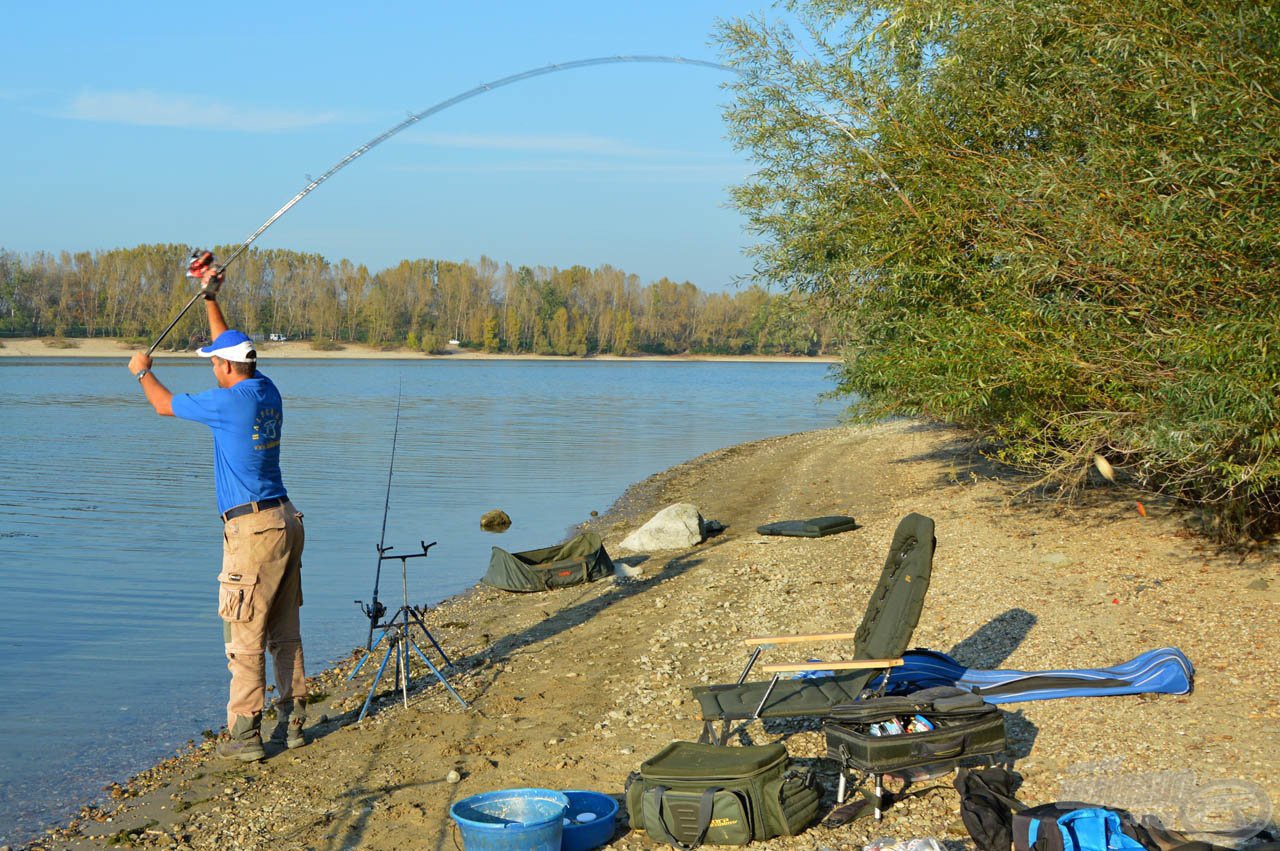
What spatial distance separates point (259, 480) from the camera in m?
6.01

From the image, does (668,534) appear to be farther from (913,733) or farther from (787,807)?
(787,807)

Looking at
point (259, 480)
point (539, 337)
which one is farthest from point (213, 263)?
point (539, 337)

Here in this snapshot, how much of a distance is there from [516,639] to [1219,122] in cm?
610

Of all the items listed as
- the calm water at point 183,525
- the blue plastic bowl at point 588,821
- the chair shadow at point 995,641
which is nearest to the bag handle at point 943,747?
the blue plastic bowl at point 588,821

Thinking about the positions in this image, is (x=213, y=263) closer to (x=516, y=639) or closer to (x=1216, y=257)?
(x=516, y=639)

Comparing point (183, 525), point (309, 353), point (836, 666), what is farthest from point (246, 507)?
point (309, 353)

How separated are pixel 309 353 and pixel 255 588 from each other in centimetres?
10567

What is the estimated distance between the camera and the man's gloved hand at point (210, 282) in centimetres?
627

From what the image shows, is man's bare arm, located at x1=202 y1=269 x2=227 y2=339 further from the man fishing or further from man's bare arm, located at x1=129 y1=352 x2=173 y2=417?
man's bare arm, located at x1=129 y1=352 x2=173 y2=417

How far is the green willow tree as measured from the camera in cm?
694

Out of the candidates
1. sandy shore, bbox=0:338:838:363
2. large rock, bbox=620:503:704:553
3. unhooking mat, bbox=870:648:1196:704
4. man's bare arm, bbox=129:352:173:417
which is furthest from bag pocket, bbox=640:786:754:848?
sandy shore, bbox=0:338:838:363

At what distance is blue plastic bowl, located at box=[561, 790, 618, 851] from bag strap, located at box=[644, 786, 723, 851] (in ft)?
0.67

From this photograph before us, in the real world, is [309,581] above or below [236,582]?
A: below

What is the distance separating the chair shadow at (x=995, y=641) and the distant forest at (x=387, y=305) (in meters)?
80.5
